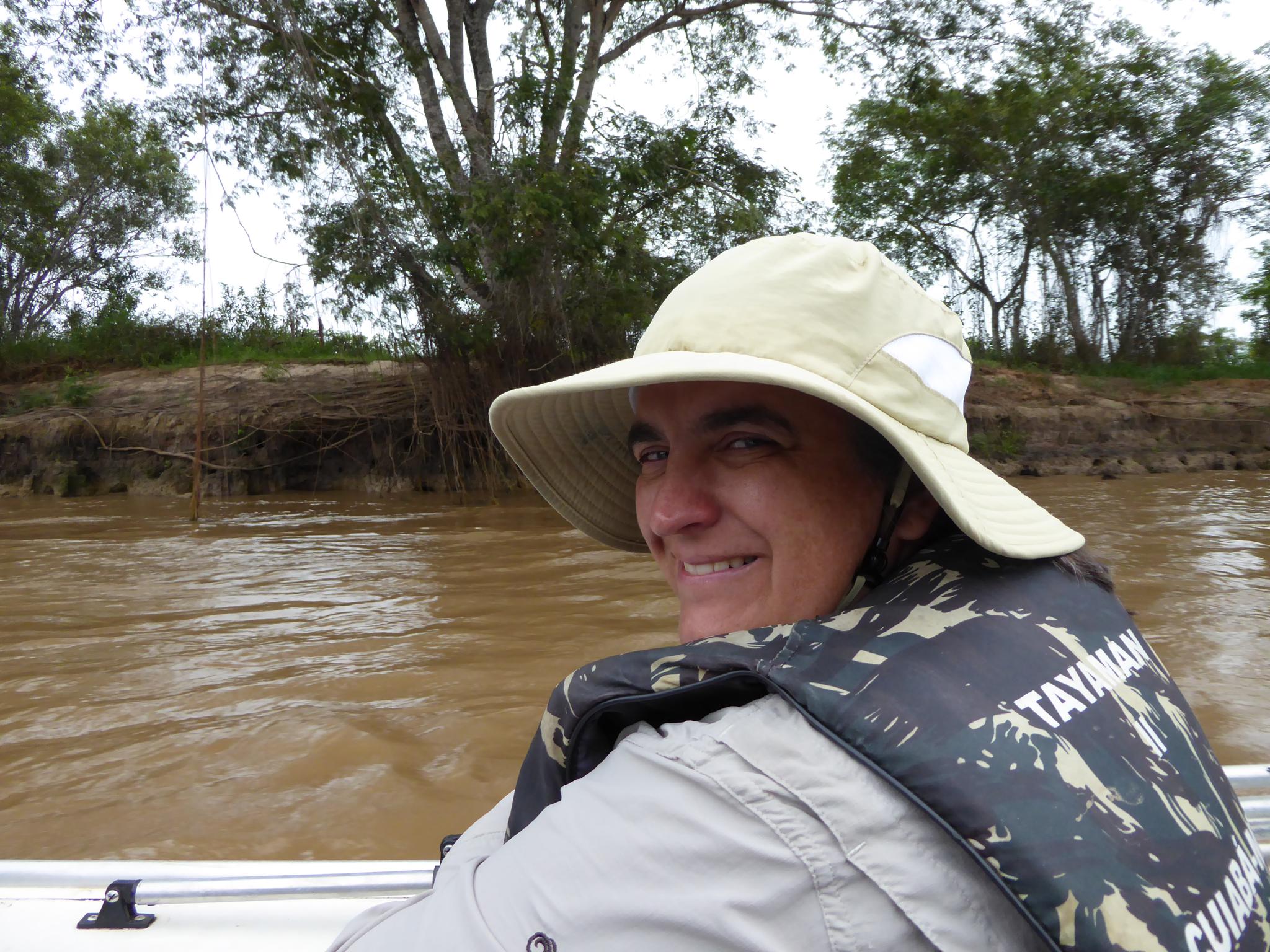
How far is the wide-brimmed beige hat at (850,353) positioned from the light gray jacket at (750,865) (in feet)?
0.99

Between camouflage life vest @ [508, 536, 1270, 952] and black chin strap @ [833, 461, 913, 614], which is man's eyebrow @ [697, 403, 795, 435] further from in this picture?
camouflage life vest @ [508, 536, 1270, 952]

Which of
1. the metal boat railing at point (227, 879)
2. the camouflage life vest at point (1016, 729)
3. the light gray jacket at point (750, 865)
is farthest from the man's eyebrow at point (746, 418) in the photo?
the metal boat railing at point (227, 879)

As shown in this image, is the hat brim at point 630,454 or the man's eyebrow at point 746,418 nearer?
the hat brim at point 630,454

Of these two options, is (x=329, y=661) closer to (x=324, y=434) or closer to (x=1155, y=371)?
(x=324, y=434)

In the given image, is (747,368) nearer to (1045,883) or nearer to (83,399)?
(1045,883)

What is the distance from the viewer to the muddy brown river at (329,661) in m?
2.39

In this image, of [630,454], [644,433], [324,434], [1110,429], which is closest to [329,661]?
[630,454]

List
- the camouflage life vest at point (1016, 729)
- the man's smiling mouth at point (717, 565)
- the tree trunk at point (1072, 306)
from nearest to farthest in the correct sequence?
the camouflage life vest at point (1016, 729) < the man's smiling mouth at point (717, 565) < the tree trunk at point (1072, 306)

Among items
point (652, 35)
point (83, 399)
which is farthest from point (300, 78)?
point (83, 399)

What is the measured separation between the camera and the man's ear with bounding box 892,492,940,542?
106cm

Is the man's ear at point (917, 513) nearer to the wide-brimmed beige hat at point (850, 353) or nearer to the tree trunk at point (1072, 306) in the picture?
the wide-brimmed beige hat at point (850, 353)

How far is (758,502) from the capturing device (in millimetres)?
1101

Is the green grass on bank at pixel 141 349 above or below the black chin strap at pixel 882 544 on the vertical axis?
above

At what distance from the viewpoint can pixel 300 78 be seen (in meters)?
7.66
